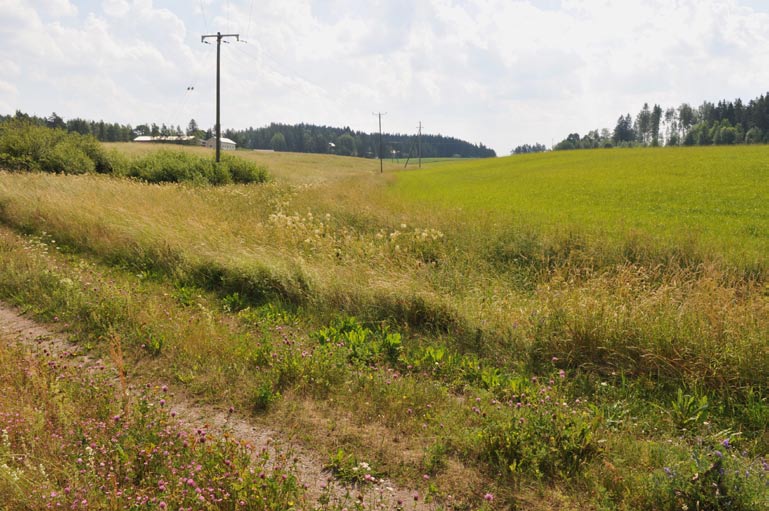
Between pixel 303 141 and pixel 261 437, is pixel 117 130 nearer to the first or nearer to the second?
pixel 303 141

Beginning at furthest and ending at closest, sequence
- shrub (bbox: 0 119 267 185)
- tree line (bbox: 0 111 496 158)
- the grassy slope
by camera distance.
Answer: tree line (bbox: 0 111 496 158) < shrub (bbox: 0 119 267 185) < the grassy slope

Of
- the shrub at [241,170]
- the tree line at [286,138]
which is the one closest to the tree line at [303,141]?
the tree line at [286,138]

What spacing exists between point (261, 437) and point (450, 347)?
2.59 m

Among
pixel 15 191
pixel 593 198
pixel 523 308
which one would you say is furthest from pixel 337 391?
pixel 593 198

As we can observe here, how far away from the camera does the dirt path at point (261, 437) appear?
306 cm

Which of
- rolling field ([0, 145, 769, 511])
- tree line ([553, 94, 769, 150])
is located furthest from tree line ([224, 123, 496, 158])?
rolling field ([0, 145, 769, 511])

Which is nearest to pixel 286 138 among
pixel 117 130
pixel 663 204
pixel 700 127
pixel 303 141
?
pixel 303 141

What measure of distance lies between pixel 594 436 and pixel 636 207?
722 inches

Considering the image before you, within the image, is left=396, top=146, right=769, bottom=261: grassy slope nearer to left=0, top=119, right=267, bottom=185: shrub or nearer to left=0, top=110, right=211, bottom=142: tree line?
left=0, top=119, right=267, bottom=185: shrub

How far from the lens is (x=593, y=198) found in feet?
75.3

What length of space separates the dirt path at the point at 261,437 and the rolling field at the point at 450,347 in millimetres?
101

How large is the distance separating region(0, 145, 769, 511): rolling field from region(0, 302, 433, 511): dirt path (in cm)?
10

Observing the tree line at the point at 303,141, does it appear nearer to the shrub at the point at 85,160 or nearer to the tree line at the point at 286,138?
the tree line at the point at 286,138

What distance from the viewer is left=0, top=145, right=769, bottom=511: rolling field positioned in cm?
330
